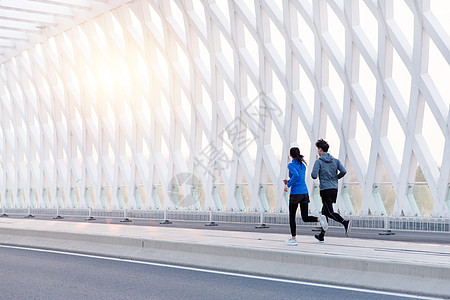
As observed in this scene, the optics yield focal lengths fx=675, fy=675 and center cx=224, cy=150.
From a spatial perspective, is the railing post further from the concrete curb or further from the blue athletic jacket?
the concrete curb

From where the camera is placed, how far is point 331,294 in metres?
8.35

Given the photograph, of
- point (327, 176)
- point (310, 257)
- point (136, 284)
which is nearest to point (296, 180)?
point (327, 176)

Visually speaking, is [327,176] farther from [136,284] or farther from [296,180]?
[136,284]

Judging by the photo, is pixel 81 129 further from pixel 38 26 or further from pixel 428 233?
pixel 428 233

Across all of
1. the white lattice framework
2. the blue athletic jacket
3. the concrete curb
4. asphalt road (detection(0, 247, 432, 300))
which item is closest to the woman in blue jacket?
the blue athletic jacket

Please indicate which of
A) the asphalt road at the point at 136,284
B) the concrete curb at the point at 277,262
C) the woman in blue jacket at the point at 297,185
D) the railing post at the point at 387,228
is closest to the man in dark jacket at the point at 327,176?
the woman in blue jacket at the point at 297,185

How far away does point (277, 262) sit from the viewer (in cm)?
1041

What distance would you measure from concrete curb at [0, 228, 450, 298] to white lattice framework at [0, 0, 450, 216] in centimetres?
1254

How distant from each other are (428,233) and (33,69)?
31.4 meters

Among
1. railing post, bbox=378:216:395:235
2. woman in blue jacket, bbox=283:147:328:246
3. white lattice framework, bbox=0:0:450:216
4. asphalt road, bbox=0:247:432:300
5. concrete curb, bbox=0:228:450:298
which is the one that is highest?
white lattice framework, bbox=0:0:450:216

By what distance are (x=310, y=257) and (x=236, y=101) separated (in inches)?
825

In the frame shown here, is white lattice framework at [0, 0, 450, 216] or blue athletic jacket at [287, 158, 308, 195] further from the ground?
white lattice framework at [0, 0, 450, 216]

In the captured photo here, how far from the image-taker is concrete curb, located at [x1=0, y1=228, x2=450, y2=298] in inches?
332

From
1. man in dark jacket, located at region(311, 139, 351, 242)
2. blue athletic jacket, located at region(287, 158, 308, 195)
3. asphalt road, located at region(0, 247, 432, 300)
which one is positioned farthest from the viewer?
man in dark jacket, located at region(311, 139, 351, 242)
